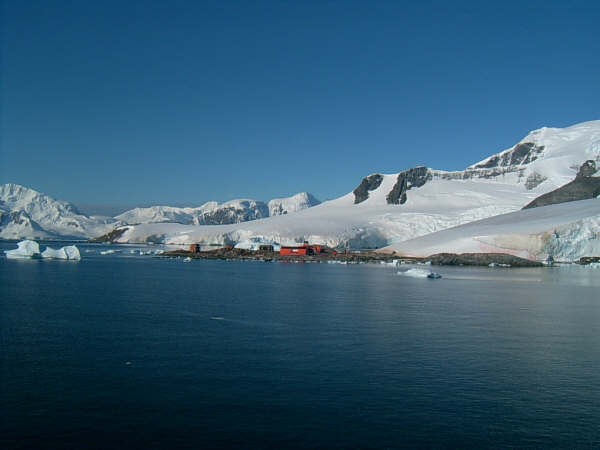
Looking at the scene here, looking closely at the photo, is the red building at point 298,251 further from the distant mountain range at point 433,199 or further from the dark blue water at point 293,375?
the dark blue water at point 293,375

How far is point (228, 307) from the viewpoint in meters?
19.9

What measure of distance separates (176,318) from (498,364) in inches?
353

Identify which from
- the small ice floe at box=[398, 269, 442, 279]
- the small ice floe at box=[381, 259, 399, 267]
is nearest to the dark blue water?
the small ice floe at box=[398, 269, 442, 279]

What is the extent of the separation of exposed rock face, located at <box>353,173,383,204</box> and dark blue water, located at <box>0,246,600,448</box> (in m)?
98.8

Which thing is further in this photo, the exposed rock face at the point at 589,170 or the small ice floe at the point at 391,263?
the exposed rock face at the point at 589,170

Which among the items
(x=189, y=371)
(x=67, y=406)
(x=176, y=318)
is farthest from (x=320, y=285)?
(x=67, y=406)

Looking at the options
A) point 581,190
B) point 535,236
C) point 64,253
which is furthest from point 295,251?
A: point 581,190

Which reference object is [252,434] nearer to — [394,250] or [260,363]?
[260,363]

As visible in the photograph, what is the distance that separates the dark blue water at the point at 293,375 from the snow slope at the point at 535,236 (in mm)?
30372

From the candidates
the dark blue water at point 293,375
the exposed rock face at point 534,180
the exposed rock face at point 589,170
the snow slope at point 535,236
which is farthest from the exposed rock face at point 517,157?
the dark blue water at point 293,375

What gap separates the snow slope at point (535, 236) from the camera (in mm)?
48750

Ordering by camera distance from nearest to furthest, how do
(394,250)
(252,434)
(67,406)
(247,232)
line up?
(252,434) < (67,406) < (394,250) < (247,232)

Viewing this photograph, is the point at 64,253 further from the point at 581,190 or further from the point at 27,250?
the point at 581,190

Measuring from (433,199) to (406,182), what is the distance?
32.1ft
